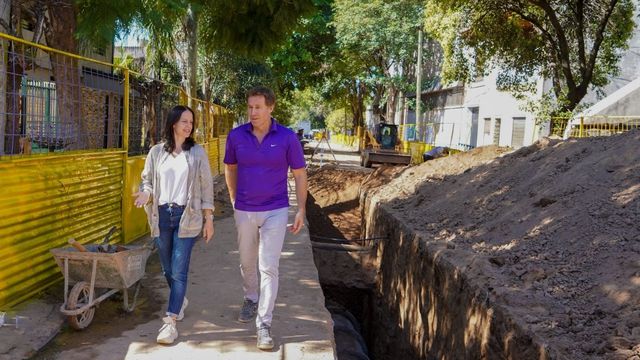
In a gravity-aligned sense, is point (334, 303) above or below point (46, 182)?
below

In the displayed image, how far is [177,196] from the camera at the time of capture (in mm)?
4617

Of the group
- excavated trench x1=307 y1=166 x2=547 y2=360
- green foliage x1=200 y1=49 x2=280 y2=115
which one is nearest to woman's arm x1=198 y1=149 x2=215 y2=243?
excavated trench x1=307 y1=166 x2=547 y2=360

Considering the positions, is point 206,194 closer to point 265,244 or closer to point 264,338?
point 265,244

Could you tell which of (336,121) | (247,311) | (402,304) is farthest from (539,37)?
(336,121)

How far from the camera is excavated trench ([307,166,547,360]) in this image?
17.0 feet

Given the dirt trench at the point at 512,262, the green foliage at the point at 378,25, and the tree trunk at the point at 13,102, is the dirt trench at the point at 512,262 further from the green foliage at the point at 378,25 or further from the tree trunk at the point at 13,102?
the green foliage at the point at 378,25

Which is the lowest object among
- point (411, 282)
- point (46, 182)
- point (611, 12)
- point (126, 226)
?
point (411, 282)

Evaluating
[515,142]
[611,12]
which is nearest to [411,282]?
[611,12]

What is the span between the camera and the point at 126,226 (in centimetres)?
746

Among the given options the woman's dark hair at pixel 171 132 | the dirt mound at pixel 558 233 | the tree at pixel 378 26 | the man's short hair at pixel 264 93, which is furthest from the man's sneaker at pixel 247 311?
the tree at pixel 378 26

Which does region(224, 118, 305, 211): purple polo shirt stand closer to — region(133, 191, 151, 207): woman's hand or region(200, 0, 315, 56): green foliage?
region(133, 191, 151, 207): woman's hand

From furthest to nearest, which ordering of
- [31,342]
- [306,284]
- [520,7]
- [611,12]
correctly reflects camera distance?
[520,7], [611,12], [306,284], [31,342]

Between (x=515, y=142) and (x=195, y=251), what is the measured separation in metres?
20.3

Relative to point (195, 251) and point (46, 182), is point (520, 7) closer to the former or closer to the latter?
point (195, 251)
